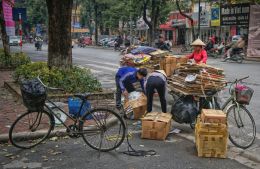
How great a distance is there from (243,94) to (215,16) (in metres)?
34.1

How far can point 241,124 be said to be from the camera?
7457 mm

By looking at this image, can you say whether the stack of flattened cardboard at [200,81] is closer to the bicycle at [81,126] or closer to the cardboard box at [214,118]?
the cardboard box at [214,118]

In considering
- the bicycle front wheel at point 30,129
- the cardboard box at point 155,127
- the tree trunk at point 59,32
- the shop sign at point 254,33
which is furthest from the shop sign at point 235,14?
the bicycle front wheel at point 30,129

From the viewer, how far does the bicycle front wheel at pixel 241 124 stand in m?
7.38

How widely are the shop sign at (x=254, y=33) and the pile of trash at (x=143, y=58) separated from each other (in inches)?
754

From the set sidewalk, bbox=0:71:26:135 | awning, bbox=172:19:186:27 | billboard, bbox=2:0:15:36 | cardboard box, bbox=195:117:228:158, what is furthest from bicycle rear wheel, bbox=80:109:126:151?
awning, bbox=172:19:186:27

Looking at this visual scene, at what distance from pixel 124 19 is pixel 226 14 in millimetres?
22818

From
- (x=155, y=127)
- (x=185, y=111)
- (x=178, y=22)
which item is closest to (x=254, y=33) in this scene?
(x=185, y=111)

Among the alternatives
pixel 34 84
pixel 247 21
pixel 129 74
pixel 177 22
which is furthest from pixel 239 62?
pixel 177 22

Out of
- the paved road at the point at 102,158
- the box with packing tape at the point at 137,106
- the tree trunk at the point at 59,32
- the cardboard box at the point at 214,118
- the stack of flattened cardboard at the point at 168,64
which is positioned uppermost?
the tree trunk at the point at 59,32

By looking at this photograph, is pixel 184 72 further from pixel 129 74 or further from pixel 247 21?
pixel 247 21

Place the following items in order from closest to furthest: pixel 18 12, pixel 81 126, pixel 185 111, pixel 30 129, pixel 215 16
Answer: pixel 81 126
pixel 30 129
pixel 185 111
pixel 18 12
pixel 215 16

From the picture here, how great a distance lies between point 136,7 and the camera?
141 ft

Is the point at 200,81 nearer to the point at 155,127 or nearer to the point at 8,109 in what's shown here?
the point at 155,127
